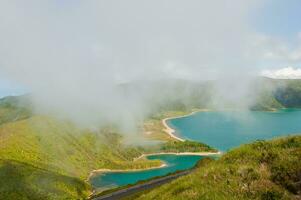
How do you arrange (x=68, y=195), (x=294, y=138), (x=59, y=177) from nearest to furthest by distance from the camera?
(x=294, y=138) < (x=68, y=195) < (x=59, y=177)

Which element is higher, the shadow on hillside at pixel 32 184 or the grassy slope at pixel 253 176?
the grassy slope at pixel 253 176

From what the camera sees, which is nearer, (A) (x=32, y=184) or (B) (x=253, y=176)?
(B) (x=253, y=176)

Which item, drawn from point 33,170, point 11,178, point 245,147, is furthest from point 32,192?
point 245,147

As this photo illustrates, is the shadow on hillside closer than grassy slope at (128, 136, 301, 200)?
No

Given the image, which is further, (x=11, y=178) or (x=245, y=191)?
(x=11, y=178)

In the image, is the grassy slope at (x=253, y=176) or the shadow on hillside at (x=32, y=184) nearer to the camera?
the grassy slope at (x=253, y=176)

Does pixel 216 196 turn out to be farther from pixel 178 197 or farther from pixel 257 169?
pixel 257 169

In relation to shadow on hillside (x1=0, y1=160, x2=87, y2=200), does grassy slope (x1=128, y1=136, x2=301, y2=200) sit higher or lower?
higher

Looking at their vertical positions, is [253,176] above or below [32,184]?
above
